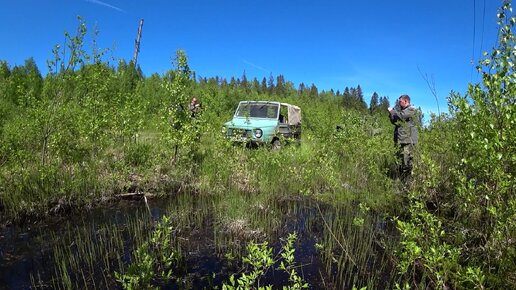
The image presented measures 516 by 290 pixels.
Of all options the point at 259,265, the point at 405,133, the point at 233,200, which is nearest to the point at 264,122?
the point at 405,133

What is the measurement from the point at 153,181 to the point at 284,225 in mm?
3166

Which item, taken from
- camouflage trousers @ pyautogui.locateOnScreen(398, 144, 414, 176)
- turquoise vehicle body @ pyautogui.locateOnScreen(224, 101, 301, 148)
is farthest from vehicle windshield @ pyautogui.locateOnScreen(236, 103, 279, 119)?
camouflage trousers @ pyautogui.locateOnScreen(398, 144, 414, 176)

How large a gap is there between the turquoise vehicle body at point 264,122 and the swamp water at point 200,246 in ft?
15.0

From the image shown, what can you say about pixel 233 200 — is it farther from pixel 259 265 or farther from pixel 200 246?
pixel 259 265

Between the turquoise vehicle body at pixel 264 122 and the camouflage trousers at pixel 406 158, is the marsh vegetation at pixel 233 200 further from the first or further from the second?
the turquoise vehicle body at pixel 264 122

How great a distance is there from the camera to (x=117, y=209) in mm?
6531

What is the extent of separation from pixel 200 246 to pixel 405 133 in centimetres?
539

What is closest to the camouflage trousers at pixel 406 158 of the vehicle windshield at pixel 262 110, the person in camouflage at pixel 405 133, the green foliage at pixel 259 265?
the person in camouflage at pixel 405 133

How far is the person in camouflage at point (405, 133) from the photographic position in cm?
788

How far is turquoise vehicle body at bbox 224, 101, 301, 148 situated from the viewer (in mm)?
10984

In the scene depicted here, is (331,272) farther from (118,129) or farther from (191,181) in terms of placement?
(118,129)

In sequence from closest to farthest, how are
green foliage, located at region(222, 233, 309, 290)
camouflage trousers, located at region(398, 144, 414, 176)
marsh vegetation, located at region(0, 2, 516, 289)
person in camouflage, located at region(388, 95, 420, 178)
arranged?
green foliage, located at region(222, 233, 309, 290) < marsh vegetation, located at region(0, 2, 516, 289) < person in camouflage, located at region(388, 95, 420, 178) < camouflage trousers, located at region(398, 144, 414, 176)

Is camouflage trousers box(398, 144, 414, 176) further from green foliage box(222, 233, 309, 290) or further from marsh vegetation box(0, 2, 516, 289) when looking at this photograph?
green foliage box(222, 233, 309, 290)

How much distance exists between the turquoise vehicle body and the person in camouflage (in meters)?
3.21
